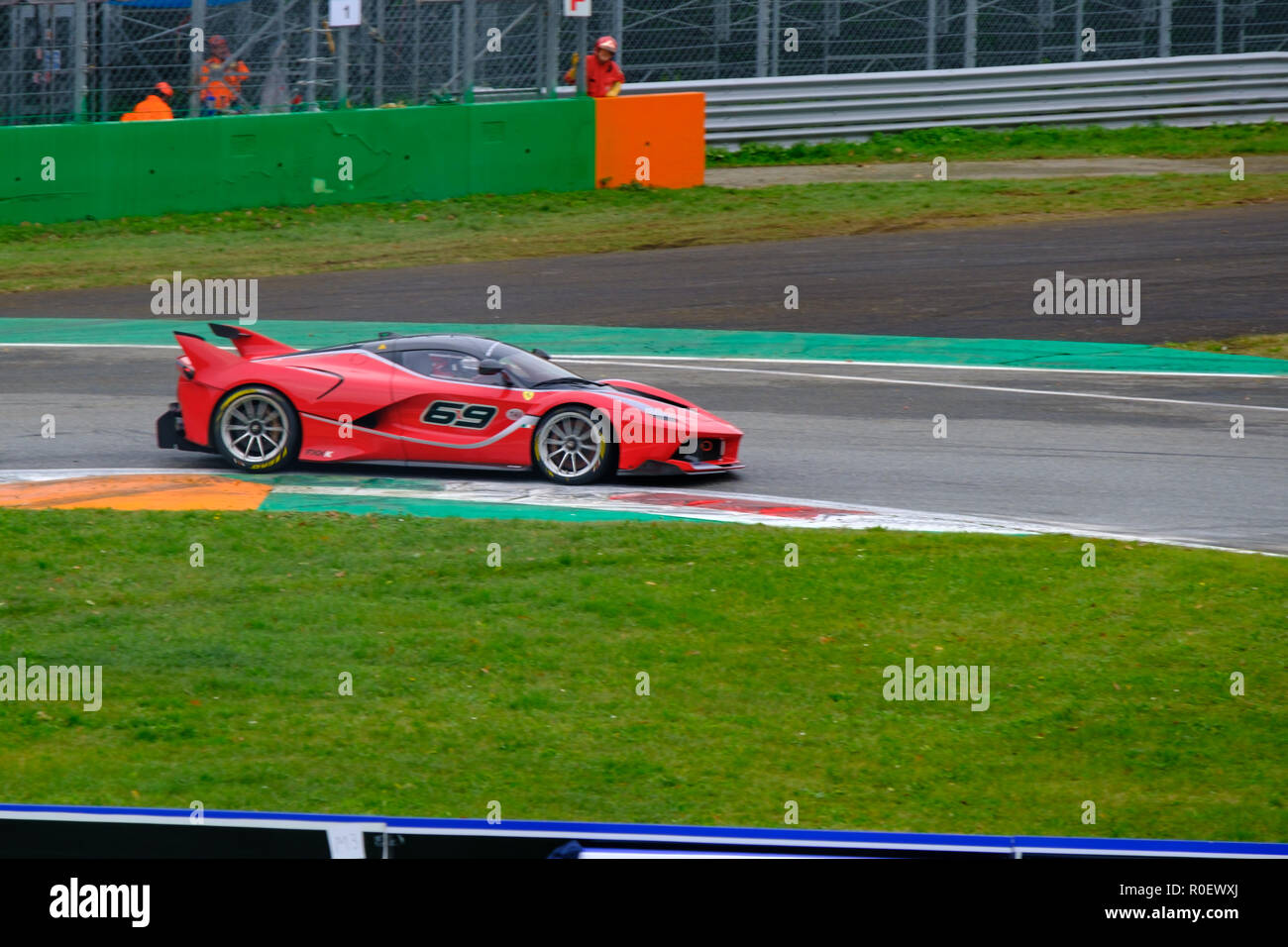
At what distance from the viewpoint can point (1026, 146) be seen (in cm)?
2662

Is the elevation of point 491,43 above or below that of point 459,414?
above

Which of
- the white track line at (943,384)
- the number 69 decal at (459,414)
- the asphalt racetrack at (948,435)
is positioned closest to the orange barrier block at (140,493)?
the asphalt racetrack at (948,435)

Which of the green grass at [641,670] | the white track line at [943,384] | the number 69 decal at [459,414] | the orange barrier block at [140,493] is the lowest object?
the green grass at [641,670]

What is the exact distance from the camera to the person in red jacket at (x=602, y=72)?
23500mm

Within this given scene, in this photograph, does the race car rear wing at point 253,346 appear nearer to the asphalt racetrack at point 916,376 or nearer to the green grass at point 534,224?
the asphalt racetrack at point 916,376

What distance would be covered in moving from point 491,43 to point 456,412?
12.9 meters

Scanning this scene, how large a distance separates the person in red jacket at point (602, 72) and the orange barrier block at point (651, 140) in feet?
0.89

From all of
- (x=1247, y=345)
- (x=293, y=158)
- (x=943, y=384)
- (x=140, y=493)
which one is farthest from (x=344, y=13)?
(x=1247, y=345)

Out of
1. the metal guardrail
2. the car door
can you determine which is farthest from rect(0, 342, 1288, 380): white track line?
the metal guardrail

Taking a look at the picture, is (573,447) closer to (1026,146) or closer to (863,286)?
(863,286)

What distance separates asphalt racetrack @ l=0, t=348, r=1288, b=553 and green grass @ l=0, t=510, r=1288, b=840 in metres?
1.36

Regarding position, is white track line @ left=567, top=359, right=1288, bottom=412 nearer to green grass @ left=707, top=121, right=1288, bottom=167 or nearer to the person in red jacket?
the person in red jacket

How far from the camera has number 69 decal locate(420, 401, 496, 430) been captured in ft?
38.4
